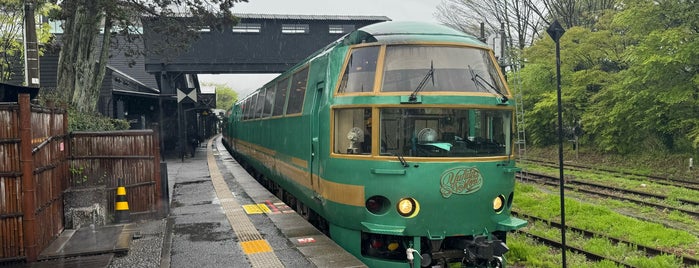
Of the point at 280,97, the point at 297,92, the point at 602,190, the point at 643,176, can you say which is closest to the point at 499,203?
the point at 297,92

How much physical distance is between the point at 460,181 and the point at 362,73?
1710 millimetres

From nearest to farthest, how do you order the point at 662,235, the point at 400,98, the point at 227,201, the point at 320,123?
the point at 400,98
the point at 320,123
the point at 662,235
the point at 227,201

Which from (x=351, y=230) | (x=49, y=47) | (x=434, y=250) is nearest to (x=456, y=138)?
(x=434, y=250)

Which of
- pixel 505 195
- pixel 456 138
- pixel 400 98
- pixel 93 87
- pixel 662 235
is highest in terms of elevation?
pixel 93 87

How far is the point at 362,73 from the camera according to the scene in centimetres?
608

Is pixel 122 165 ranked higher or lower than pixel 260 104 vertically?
lower

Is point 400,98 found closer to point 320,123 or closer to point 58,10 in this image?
point 320,123

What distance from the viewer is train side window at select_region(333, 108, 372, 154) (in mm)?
5871

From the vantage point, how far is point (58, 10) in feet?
43.9

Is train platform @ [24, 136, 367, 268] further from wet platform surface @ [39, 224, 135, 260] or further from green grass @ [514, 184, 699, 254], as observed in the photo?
green grass @ [514, 184, 699, 254]

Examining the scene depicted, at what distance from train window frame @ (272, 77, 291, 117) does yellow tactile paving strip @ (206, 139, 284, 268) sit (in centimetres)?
196

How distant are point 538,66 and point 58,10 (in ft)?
71.0

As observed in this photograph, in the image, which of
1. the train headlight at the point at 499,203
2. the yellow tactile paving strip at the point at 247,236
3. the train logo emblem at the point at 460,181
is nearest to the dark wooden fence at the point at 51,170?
the yellow tactile paving strip at the point at 247,236

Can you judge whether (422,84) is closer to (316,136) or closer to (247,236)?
(316,136)
